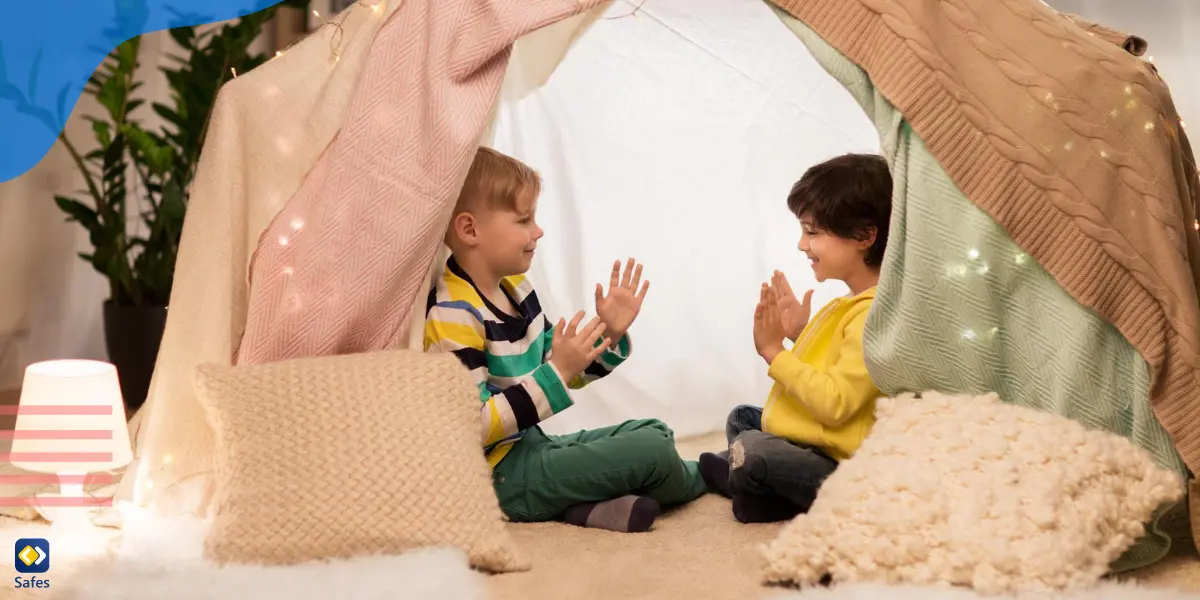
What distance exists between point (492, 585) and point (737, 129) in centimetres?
141

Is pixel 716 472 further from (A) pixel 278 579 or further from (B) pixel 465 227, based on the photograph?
(A) pixel 278 579

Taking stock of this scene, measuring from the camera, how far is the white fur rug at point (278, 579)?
52.9 inches

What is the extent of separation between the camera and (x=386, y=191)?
171cm

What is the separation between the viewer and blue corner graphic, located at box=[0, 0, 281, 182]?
2092 millimetres

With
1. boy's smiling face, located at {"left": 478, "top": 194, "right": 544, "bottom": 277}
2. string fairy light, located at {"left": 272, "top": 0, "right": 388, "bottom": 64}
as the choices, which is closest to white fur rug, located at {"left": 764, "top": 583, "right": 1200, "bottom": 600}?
boy's smiling face, located at {"left": 478, "top": 194, "right": 544, "bottom": 277}

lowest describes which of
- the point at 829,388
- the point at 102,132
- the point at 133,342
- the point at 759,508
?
the point at 133,342

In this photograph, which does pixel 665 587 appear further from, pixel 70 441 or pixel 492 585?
pixel 70 441

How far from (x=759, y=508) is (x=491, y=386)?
0.46 meters

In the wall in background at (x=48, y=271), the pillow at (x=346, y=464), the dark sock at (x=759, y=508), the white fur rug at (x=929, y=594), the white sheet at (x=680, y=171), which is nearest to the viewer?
the white fur rug at (x=929, y=594)

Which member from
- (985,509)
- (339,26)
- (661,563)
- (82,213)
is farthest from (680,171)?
(82,213)

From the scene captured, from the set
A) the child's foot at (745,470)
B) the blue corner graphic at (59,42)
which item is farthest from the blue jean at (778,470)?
the blue corner graphic at (59,42)

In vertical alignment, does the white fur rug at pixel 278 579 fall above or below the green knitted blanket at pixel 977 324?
below

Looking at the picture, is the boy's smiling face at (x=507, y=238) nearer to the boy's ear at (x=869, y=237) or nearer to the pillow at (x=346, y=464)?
the pillow at (x=346, y=464)

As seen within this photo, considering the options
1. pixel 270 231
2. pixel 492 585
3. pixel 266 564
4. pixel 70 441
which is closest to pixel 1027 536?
pixel 492 585
